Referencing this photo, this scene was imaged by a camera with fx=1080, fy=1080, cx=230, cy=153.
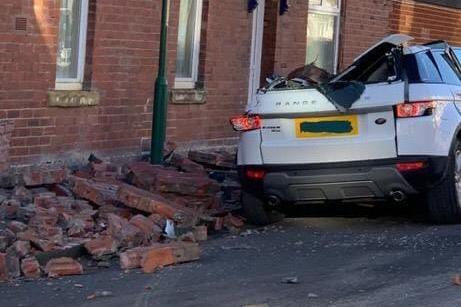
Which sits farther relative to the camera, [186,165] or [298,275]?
[186,165]

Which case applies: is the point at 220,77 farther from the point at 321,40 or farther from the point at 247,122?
the point at 247,122

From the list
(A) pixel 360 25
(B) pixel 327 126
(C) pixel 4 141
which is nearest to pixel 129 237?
(B) pixel 327 126

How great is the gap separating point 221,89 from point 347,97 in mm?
4976

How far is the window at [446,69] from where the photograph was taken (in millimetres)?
10153

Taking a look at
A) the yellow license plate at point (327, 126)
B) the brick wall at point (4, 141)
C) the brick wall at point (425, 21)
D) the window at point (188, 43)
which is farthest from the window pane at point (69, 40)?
the brick wall at point (425, 21)

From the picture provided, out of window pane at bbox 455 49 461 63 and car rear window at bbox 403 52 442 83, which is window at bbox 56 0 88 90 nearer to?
car rear window at bbox 403 52 442 83

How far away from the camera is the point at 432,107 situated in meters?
9.48

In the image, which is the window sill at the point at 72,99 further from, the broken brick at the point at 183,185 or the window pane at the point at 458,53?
the window pane at the point at 458,53

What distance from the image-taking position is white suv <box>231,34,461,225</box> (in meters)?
9.41

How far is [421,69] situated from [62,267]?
3.82 metres

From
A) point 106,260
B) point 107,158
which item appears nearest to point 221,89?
point 107,158

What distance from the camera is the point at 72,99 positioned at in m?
11.4

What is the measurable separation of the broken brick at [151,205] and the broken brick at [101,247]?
0.90 meters

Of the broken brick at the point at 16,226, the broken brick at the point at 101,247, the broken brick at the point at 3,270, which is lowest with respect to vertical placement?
the broken brick at the point at 3,270
